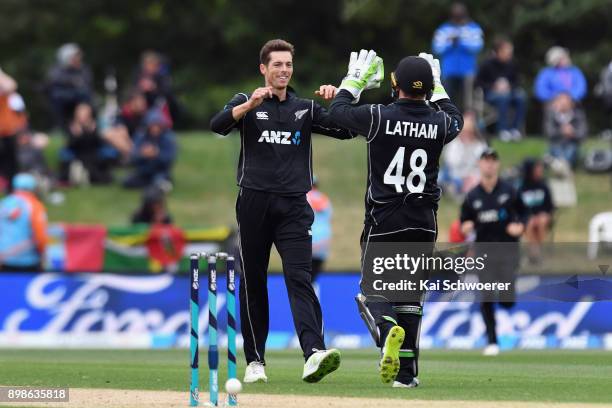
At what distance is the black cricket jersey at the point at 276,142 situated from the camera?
11789mm

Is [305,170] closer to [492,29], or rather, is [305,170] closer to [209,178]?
[209,178]

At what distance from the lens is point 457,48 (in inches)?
1096

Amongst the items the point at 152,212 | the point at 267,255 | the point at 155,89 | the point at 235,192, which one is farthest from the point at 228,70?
the point at 267,255

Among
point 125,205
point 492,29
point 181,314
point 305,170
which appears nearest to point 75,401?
point 305,170

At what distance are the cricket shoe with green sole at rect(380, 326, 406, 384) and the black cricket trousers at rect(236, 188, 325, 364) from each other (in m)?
0.91

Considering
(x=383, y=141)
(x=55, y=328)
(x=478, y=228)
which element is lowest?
(x=55, y=328)

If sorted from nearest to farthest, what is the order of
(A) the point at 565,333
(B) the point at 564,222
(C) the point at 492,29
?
(A) the point at 565,333, (B) the point at 564,222, (C) the point at 492,29

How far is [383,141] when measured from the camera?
37.2 ft

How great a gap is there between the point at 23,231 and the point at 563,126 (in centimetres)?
1201

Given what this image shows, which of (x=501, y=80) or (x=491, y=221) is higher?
(x=501, y=80)

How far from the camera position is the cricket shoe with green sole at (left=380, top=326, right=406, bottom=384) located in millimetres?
10703

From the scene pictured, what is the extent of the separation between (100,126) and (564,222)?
31.0ft

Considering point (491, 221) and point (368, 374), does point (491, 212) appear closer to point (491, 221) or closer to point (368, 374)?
point (491, 221)

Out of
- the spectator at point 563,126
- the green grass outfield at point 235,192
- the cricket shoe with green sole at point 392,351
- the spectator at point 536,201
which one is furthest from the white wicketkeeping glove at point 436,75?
the spectator at point 563,126
